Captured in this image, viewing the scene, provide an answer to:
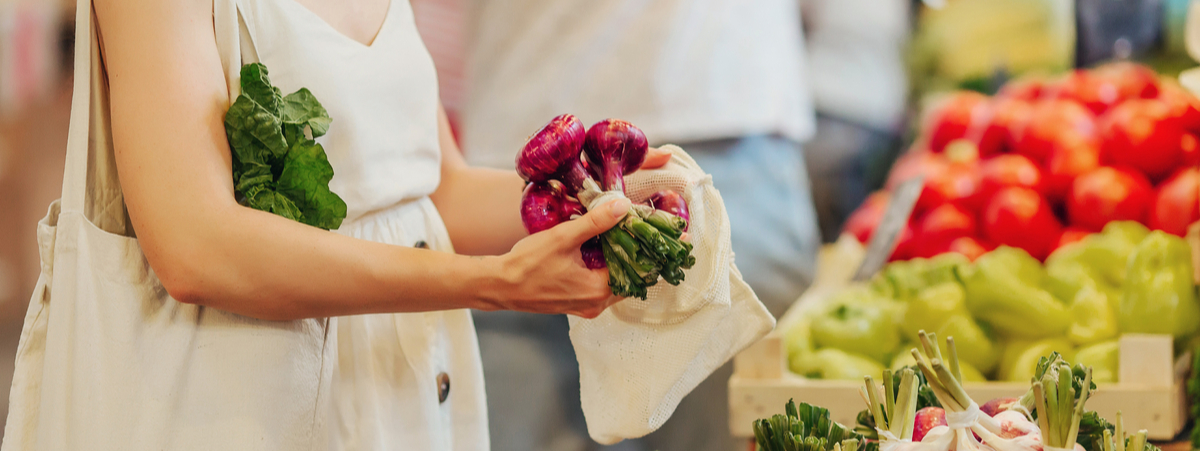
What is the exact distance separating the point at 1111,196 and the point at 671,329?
4.49 ft

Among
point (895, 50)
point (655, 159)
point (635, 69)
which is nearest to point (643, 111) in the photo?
point (635, 69)

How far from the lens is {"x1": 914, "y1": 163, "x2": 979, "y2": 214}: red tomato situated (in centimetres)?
226

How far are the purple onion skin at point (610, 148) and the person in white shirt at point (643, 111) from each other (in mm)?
923

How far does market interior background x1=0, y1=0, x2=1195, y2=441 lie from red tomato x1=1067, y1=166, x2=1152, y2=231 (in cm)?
40

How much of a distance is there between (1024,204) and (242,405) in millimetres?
1806

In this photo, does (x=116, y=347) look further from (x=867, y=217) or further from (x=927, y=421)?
(x=867, y=217)

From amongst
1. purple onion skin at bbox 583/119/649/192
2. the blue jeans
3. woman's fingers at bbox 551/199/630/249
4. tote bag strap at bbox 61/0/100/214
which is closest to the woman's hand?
woman's fingers at bbox 551/199/630/249

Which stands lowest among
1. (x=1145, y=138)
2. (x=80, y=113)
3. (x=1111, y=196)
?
(x=80, y=113)

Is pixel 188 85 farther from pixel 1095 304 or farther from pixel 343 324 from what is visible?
pixel 1095 304

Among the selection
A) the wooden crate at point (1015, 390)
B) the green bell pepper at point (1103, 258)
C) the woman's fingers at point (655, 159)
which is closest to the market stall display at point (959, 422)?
the woman's fingers at point (655, 159)

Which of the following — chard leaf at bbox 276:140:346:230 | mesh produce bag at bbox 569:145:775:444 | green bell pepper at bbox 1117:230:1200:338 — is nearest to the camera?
chard leaf at bbox 276:140:346:230

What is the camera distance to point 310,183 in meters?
0.98

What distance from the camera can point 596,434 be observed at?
115 cm

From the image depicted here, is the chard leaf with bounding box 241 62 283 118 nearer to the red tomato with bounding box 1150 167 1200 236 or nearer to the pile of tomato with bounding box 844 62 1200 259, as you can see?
the pile of tomato with bounding box 844 62 1200 259
